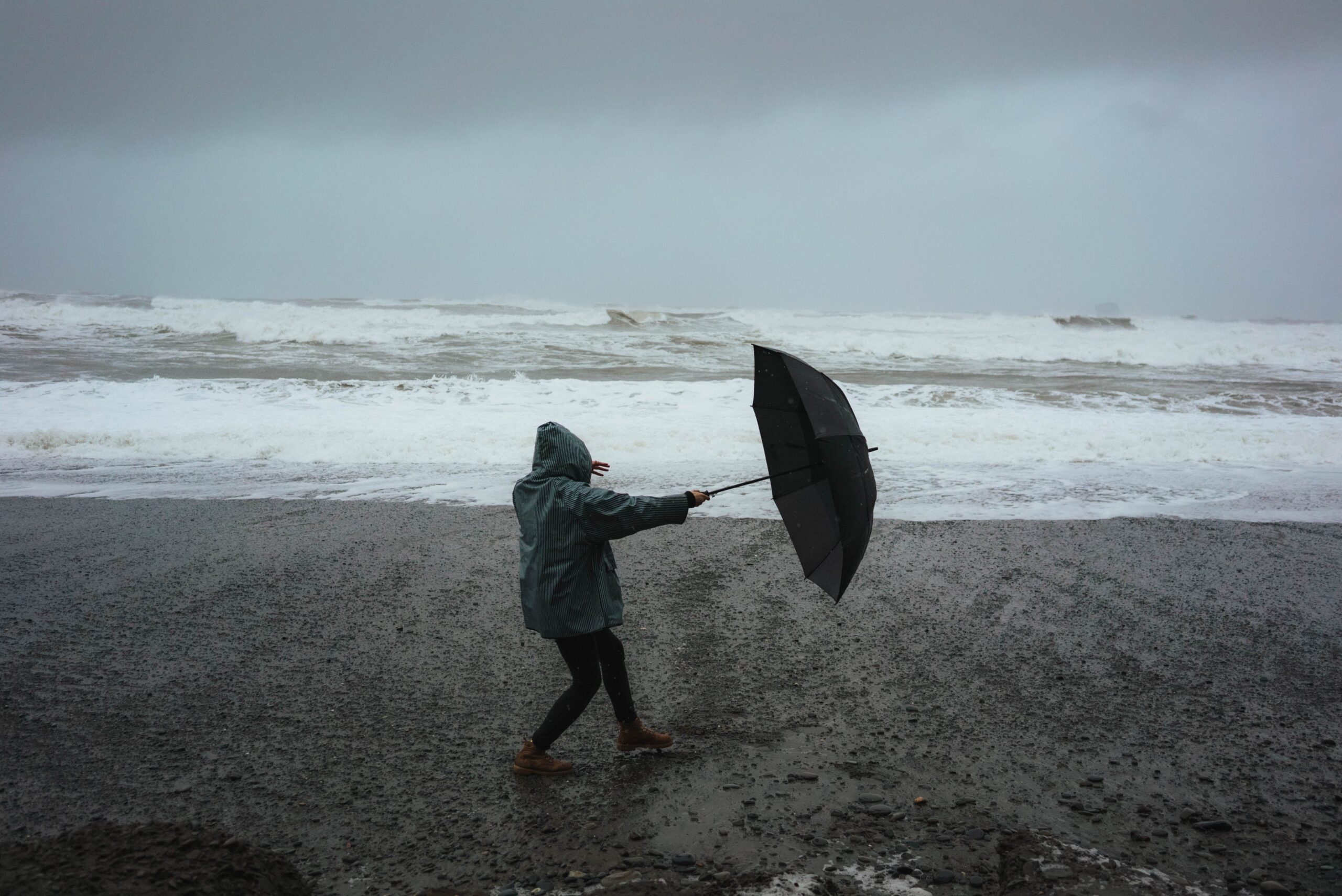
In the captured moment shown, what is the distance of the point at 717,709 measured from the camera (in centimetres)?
399

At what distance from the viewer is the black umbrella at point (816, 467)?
321cm

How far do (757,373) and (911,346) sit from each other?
2305 centimetres

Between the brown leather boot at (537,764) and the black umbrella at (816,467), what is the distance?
4.23 ft


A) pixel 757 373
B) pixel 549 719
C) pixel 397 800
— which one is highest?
pixel 757 373

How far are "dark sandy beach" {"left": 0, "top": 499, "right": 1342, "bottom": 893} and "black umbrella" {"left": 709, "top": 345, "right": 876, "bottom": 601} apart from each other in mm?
950

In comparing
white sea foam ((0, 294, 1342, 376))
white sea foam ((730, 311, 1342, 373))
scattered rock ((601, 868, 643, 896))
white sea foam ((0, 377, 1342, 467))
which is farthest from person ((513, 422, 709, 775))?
white sea foam ((730, 311, 1342, 373))

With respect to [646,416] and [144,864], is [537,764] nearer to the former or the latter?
[144,864]

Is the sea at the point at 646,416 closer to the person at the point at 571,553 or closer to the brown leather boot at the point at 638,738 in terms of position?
the brown leather boot at the point at 638,738

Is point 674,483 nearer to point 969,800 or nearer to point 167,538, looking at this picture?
point 167,538

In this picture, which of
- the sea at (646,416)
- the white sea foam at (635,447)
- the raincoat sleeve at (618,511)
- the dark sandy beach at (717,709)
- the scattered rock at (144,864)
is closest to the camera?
the scattered rock at (144,864)

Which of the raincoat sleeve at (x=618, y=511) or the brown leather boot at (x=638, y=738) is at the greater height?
the raincoat sleeve at (x=618, y=511)

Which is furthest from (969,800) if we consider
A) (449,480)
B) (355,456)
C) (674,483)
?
(355,456)

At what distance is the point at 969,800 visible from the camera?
324 cm

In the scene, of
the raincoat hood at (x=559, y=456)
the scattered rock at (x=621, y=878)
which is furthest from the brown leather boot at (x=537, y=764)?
the raincoat hood at (x=559, y=456)
